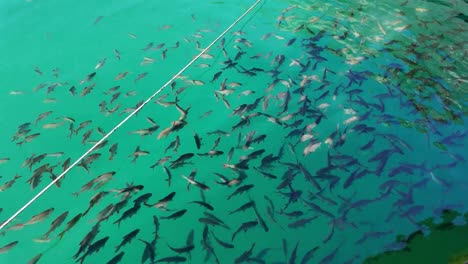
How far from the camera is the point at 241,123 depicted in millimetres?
4246

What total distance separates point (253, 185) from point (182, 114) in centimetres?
141

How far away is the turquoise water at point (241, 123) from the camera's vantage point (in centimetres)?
Answer: 326

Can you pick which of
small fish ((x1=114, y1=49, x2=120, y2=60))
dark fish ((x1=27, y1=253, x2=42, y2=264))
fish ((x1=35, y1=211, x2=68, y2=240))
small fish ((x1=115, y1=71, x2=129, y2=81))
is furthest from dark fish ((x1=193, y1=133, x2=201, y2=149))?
small fish ((x1=114, y1=49, x2=120, y2=60))

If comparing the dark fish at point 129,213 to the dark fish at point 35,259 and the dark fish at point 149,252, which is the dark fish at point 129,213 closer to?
the dark fish at point 149,252

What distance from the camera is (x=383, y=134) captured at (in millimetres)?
4164

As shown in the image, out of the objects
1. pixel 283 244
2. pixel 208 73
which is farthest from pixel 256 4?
pixel 283 244

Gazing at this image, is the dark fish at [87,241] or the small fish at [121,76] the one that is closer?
the dark fish at [87,241]

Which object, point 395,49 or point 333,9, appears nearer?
point 395,49

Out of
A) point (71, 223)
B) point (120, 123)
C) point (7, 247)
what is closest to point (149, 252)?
point (71, 223)

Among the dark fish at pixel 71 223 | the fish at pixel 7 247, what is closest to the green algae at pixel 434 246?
the dark fish at pixel 71 223

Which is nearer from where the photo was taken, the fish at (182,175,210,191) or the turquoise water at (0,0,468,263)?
the turquoise water at (0,0,468,263)

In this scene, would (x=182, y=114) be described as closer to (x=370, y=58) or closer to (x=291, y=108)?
(x=291, y=108)

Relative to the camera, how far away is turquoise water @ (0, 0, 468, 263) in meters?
3.26

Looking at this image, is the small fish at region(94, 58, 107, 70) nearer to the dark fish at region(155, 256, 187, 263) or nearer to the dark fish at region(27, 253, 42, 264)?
the dark fish at region(27, 253, 42, 264)
